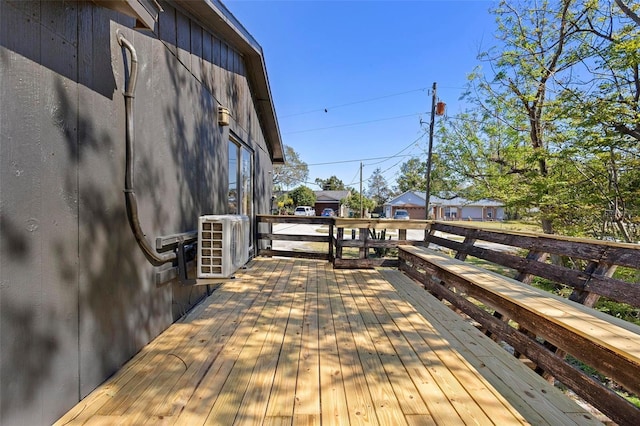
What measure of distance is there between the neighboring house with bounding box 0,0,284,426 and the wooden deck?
0.26 m

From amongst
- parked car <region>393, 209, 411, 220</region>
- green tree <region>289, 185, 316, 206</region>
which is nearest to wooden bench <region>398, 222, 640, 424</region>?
parked car <region>393, 209, 411, 220</region>

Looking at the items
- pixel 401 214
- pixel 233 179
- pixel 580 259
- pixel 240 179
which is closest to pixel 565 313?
pixel 580 259

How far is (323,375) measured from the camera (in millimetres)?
1761

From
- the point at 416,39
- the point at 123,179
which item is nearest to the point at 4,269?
the point at 123,179

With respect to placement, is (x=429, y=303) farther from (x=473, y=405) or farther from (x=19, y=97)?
(x=19, y=97)

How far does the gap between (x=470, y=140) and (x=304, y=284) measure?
314 inches

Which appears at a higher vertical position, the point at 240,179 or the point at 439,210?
the point at 240,179

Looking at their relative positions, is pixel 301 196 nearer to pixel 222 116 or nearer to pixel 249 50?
pixel 249 50

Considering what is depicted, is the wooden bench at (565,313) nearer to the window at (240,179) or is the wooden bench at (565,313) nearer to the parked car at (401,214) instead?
the window at (240,179)

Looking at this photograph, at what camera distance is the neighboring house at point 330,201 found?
39994 mm

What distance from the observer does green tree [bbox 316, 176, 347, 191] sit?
53688mm

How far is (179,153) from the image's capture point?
2.63m

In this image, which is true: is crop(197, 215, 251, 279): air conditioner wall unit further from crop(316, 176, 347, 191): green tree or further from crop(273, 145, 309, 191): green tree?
crop(316, 176, 347, 191): green tree

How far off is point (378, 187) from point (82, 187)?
55948 mm
